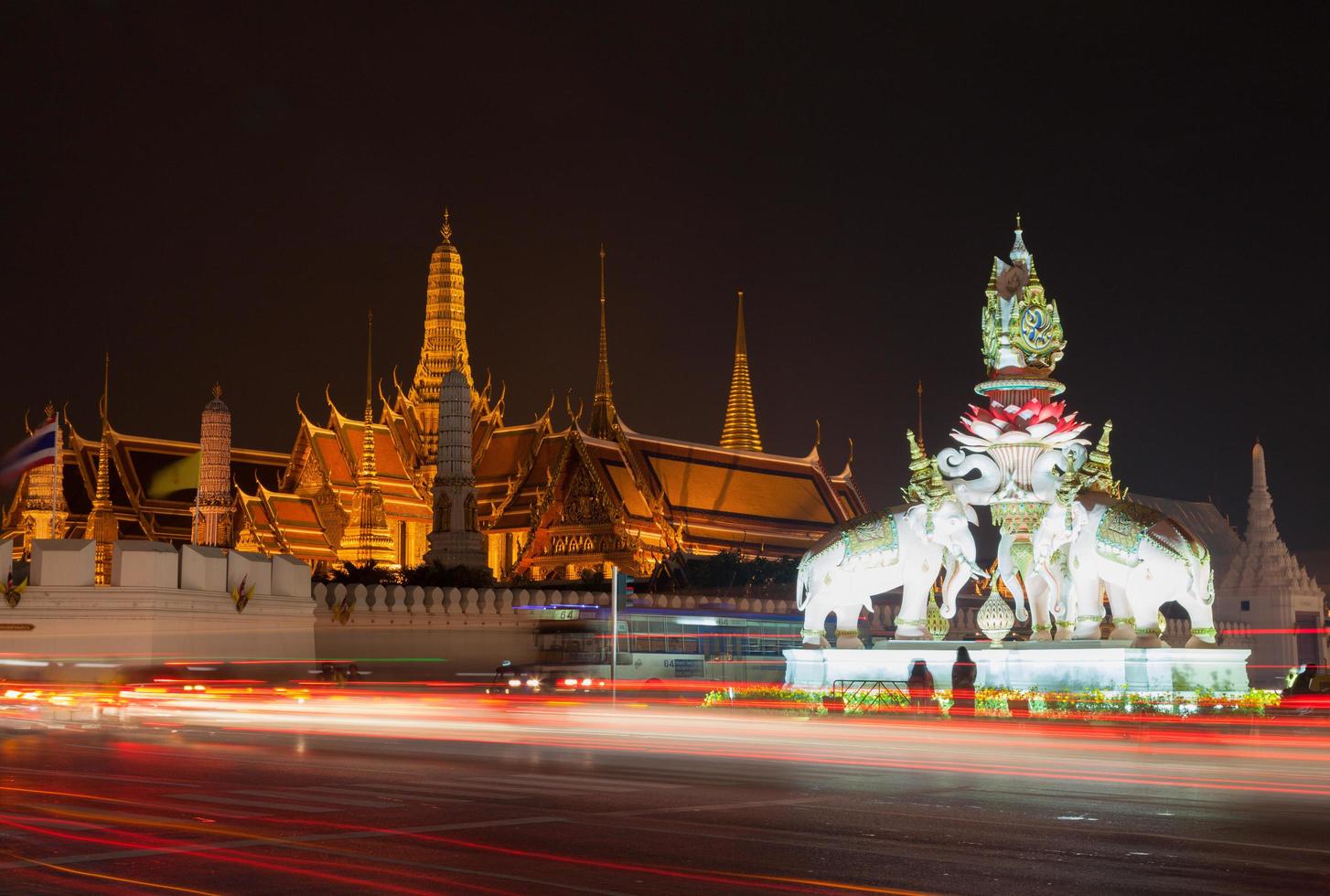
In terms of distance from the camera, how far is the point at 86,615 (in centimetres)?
3164

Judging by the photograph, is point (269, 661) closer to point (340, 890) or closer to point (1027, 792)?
→ point (1027, 792)

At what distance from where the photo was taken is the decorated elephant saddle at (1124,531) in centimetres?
2188

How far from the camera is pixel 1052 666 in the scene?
22297mm

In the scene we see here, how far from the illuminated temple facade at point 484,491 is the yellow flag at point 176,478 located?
0.24m

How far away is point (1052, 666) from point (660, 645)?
68.8ft

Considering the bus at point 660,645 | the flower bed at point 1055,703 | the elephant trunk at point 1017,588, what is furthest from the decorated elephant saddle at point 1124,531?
the bus at point 660,645

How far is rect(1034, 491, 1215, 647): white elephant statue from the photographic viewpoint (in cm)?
2184

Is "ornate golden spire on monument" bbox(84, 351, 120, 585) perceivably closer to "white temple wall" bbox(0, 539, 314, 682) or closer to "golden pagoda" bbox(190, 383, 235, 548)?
"golden pagoda" bbox(190, 383, 235, 548)

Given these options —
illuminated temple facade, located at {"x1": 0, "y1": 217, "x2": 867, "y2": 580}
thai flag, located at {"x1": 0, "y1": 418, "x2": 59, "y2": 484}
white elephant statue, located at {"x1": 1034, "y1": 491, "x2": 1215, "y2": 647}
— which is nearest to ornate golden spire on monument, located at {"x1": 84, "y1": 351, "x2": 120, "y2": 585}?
illuminated temple facade, located at {"x1": 0, "y1": 217, "x2": 867, "y2": 580}

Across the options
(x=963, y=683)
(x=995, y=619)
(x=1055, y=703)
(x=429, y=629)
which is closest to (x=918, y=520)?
(x=995, y=619)

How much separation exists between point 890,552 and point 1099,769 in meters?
10.1

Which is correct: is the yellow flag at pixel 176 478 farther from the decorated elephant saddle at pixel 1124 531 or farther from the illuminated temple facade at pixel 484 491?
the decorated elephant saddle at pixel 1124 531

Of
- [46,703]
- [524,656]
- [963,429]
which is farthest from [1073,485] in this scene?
[524,656]

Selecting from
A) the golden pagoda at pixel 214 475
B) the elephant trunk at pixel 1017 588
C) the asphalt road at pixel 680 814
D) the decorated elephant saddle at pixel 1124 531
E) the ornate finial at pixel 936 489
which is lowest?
the asphalt road at pixel 680 814
